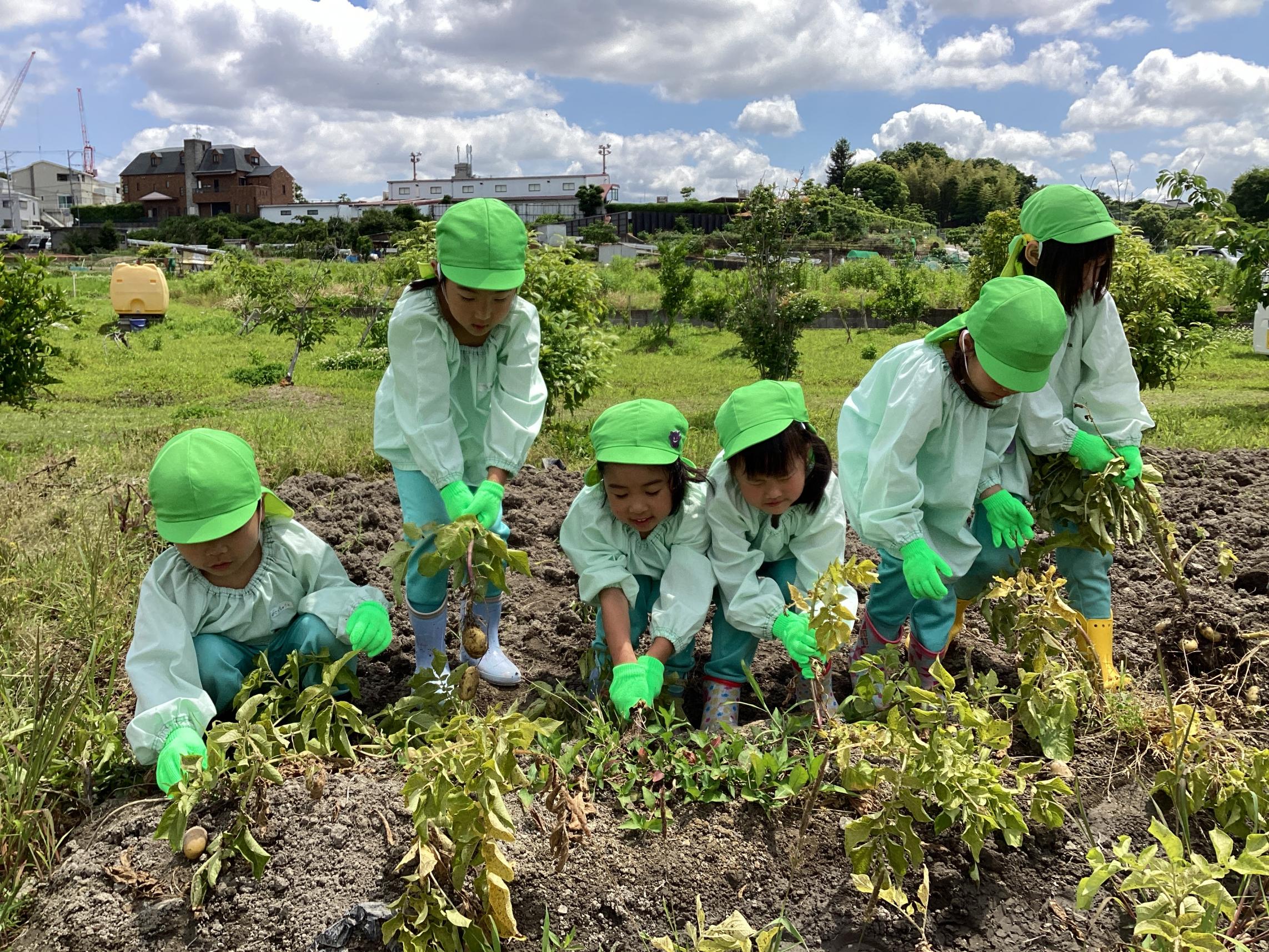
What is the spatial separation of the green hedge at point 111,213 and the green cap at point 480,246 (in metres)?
67.0

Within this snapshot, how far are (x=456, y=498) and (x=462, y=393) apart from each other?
43 centimetres

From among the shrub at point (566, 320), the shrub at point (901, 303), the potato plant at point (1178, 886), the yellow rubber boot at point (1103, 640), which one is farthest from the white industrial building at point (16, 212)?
the potato plant at point (1178, 886)

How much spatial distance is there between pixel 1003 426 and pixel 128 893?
2448 mm

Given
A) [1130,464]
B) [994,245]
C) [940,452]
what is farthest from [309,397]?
[1130,464]

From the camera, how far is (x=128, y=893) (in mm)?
1801

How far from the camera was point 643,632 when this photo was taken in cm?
288

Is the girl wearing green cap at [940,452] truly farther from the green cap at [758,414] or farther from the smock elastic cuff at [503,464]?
the smock elastic cuff at [503,464]

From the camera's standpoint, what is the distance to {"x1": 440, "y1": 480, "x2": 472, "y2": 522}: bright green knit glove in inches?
102

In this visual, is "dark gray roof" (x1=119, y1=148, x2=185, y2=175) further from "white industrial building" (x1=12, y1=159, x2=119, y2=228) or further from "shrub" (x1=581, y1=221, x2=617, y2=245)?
"shrub" (x1=581, y1=221, x2=617, y2=245)

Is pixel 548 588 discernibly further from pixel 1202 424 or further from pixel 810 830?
pixel 1202 424

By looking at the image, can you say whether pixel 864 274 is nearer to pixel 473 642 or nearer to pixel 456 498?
pixel 456 498

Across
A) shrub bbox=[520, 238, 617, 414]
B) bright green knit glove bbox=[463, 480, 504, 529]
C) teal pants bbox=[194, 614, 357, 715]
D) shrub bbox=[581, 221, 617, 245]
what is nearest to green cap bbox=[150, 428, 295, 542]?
teal pants bbox=[194, 614, 357, 715]

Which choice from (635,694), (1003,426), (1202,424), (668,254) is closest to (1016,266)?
(1003,426)

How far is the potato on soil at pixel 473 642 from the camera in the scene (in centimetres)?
223
